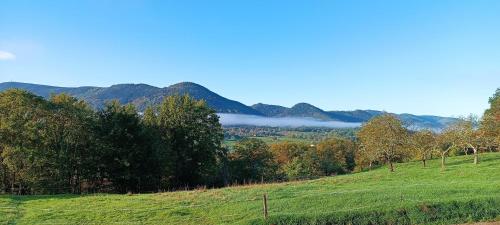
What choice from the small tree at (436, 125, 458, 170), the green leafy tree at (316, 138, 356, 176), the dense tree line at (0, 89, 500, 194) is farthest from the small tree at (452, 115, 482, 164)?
the green leafy tree at (316, 138, 356, 176)

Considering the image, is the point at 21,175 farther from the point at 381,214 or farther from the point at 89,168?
the point at 381,214

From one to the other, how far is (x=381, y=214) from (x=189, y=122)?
4492cm

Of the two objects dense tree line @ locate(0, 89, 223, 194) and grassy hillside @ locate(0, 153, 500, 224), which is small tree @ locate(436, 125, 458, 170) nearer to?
grassy hillside @ locate(0, 153, 500, 224)

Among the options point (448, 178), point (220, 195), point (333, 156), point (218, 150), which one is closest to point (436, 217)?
point (220, 195)

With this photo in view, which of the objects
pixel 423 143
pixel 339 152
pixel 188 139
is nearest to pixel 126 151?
pixel 188 139

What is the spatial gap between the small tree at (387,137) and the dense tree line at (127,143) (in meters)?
0.14

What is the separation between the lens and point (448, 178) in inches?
1662

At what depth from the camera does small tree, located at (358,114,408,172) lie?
55.6 meters

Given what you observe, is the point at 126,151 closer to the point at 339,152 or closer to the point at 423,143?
the point at 423,143

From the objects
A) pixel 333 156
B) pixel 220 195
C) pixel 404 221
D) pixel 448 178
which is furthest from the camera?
pixel 333 156

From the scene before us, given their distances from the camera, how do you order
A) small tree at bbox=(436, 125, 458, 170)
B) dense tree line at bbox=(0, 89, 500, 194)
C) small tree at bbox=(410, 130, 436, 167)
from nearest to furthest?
dense tree line at bbox=(0, 89, 500, 194) < small tree at bbox=(436, 125, 458, 170) < small tree at bbox=(410, 130, 436, 167)

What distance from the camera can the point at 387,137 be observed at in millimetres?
55594

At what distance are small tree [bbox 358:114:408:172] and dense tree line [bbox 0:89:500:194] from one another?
0.14 metres

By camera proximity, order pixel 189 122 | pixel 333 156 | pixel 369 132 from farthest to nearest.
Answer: pixel 333 156 → pixel 189 122 → pixel 369 132
